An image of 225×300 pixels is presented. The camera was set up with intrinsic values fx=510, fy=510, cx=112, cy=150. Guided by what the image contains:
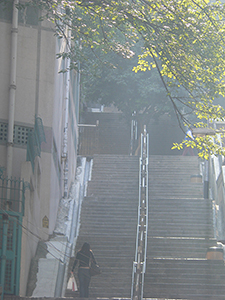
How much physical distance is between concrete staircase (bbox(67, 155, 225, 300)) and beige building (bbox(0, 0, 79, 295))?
212 centimetres

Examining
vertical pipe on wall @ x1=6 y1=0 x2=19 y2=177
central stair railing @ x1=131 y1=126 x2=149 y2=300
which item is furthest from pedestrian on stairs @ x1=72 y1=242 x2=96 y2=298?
vertical pipe on wall @ x1=6 y1=0 x2=19 y2=177

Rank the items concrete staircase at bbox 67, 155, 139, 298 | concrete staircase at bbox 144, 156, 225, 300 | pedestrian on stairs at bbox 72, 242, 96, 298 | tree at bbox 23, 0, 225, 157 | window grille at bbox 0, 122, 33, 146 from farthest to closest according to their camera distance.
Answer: concrete staircase at bbox 67, 155, 139, 298 → concrete staircase at bbox 144, 156, 225, 300 → window grille at bbox 0, 122, 33, 146 → tree at bbox 23, 0, 225, 157 → pedestrian on stairs at bbox 72, 242, 96, 298

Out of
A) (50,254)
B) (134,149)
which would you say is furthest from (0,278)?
(134,149)

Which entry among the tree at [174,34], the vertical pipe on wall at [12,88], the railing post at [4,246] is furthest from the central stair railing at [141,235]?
the vertical pipe on wall at [12,88]

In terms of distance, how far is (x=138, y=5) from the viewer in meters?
11.3

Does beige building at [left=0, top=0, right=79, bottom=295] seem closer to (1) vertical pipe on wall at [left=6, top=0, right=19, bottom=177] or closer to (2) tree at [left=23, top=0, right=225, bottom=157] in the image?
(1) vertical pipe on wall at [left=6, top=0, right=19, bottom=177]

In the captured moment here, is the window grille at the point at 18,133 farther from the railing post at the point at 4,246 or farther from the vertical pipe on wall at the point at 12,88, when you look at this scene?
the railing post at the point at 4,246

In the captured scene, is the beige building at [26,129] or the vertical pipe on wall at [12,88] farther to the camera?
the vertical pipe on wall at [12,88]

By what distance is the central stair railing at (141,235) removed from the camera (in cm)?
1182

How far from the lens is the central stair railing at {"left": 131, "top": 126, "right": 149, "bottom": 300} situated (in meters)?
11.8

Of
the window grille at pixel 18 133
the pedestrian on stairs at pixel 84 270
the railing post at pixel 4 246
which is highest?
the window grille at pixel 18 133

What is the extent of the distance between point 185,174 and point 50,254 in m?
9.34

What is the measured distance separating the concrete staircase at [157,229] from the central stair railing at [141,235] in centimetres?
20

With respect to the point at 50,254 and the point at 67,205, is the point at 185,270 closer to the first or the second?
the point at 50,254
